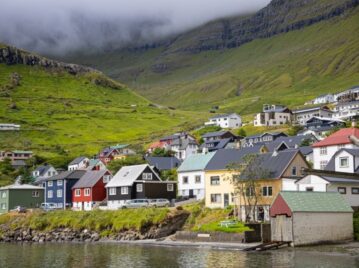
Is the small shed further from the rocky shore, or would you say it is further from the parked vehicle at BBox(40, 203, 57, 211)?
the parked vehicle at BBox(40, 203, 57, 211)

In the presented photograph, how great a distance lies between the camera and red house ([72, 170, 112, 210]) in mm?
104875

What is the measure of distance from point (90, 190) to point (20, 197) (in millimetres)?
17198

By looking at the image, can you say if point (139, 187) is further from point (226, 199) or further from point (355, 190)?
point (355, 190)

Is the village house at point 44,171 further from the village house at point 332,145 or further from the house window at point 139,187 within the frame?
the village house at point 332,145

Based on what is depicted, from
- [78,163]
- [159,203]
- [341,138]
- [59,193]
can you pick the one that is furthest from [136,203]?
[78,163]

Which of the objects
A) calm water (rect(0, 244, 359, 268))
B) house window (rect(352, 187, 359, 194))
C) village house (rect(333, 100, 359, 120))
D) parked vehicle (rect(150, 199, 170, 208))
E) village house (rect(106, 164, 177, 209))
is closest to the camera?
calm water (rect(0, 244, 359, 268))

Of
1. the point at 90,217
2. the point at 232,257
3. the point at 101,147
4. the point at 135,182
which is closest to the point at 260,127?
the point at 101,147

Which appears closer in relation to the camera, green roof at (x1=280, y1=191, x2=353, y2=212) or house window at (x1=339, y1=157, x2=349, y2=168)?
green roof at (x1=280, y1=191, x2=353, y2=212)

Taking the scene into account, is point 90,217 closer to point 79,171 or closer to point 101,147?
point 79,171

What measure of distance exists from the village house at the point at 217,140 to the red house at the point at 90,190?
52.0 metres

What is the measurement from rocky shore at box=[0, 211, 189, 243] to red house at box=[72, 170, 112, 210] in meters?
15.3

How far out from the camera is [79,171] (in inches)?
4587

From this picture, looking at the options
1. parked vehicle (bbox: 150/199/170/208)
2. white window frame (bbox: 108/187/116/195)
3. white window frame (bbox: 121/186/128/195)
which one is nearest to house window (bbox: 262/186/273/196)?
parked vehicle (bbox: 150/199/170/208)

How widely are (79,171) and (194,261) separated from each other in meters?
67.1
